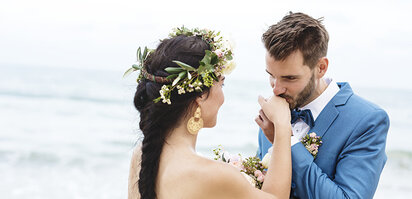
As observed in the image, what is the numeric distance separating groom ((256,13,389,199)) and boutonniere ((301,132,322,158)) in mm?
39

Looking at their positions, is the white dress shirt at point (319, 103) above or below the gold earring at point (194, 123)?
above

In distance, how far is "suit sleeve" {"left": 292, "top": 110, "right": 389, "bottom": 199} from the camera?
115 inches

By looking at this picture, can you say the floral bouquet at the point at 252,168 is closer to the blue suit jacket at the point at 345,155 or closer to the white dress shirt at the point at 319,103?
the blue suit jacket at the point at 345,155

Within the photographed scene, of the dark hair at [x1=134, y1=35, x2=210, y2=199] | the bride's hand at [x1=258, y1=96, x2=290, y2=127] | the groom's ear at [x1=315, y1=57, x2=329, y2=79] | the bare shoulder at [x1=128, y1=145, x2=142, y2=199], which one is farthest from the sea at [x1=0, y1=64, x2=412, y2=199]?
the groom's ear at [x1=315, y1=57, x2=329, y2=79]

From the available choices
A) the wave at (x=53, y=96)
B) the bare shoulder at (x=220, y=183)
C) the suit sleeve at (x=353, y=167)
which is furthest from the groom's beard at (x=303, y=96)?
the wave at (x=53, y=96)

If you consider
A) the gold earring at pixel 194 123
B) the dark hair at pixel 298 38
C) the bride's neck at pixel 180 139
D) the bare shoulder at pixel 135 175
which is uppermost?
the dark hair at pixel 298 38

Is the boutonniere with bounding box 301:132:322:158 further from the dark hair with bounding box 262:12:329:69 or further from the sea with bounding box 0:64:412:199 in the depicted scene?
the sea with bounding box 0:64:412:199

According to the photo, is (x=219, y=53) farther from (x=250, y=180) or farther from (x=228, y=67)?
(x=250, y=180)

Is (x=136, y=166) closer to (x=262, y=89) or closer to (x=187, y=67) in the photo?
(x=187, y=67)

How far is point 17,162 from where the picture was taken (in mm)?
13703

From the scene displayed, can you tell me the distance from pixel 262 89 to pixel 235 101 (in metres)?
7.98

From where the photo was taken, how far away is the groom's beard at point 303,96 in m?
3.39

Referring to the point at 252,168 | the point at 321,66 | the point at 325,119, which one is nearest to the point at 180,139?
the point at 252,168

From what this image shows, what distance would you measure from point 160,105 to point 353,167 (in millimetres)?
1319
